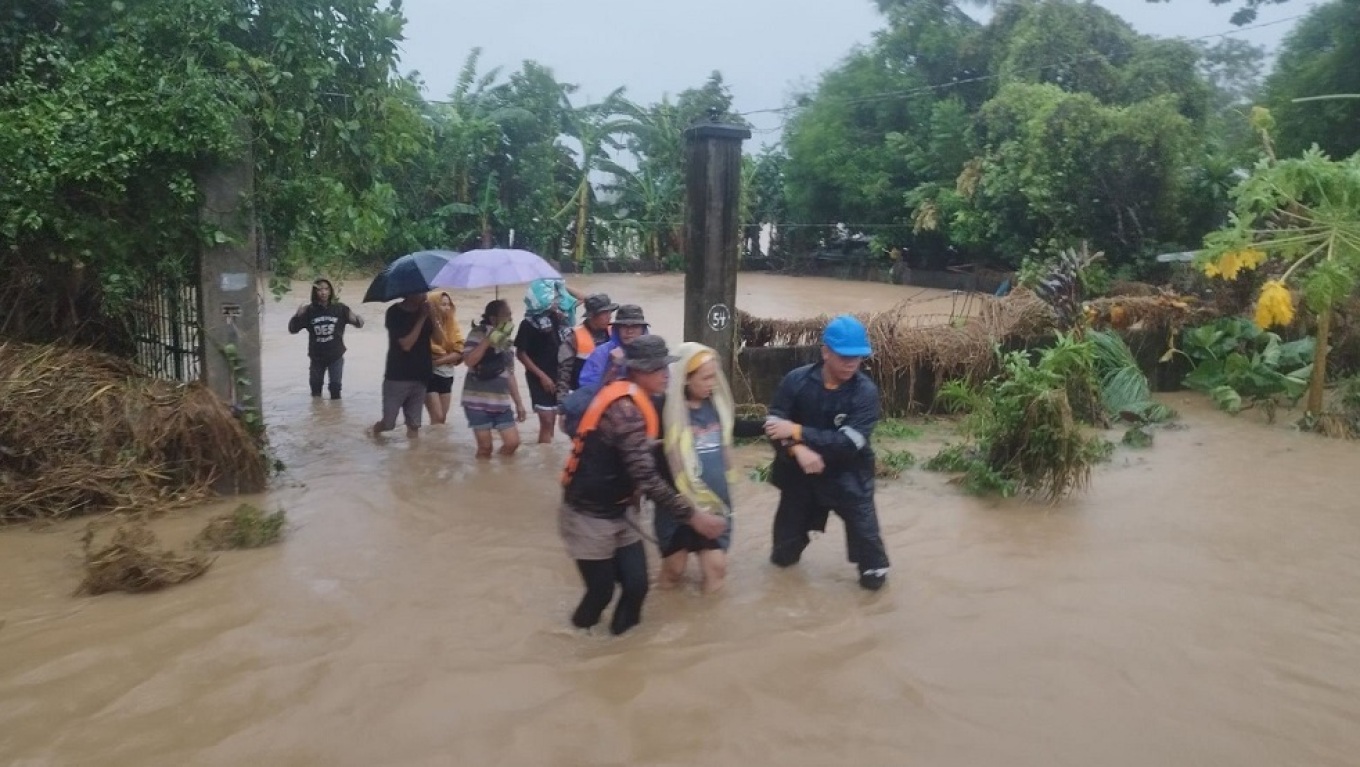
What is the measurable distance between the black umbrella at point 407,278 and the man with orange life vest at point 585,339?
163 centimetres

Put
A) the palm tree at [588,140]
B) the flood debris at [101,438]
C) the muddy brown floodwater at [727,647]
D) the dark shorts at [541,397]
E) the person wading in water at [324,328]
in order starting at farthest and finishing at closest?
Result: 1. the palm tree at [588,140]
2. the person wading in water at [324,328]
3. the dark shorts at [541,397]
4. the flood debris at [101,438]
5. the muddy brown floodwater at [727,647]

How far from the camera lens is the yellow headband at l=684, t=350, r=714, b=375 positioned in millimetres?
5363

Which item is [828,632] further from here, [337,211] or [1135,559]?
[337,211]

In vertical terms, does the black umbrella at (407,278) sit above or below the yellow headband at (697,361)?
above

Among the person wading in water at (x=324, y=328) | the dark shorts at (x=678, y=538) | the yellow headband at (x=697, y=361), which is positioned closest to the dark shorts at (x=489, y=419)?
the person wading in water at (x=324, y=328)

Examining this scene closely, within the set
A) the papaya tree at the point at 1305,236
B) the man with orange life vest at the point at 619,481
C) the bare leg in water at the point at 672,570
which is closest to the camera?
the man with orange life vest at the point at 619,481

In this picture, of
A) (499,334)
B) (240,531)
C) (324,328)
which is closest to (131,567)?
(240,531)

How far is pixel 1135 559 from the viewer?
6.57m

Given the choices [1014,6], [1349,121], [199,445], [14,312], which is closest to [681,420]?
[199,445]

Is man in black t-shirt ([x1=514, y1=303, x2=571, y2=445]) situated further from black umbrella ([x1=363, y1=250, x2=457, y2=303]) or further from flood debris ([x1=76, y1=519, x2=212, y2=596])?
flood debris ([x1=76, y1=519, x2=212, y2=596])

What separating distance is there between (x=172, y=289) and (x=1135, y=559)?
22.3 ft

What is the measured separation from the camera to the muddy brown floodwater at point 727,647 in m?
4.23

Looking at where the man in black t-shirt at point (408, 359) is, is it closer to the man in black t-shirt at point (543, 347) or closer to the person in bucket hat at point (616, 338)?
the man in black t-shirt at point (543, 347)

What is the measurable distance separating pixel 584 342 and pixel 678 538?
2.36m
